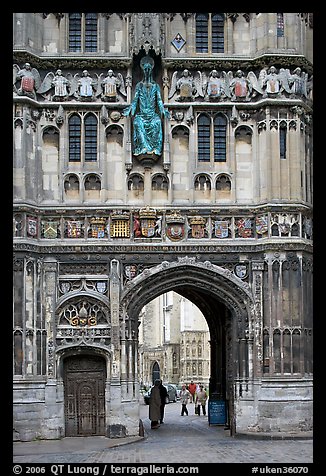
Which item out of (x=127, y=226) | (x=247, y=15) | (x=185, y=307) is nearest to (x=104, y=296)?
(x=127, y=226)

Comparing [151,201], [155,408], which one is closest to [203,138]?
[151,201]

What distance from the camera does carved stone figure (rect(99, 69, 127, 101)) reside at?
32594 millimetres

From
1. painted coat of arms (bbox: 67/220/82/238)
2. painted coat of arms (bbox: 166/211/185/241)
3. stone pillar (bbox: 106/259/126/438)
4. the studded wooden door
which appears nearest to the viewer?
stone pillar (bbox: 106/259/126/438)

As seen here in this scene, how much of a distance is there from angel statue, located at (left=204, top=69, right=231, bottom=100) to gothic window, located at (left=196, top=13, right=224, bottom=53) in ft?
3.18

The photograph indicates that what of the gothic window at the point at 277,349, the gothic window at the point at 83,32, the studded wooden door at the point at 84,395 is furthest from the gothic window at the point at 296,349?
the gothic window at the point at 83,32

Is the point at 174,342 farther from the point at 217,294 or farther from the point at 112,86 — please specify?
the point at 112,86

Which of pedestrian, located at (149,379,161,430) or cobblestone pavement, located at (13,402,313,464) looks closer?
cobblestone pavement, located at (13,402,313,464)

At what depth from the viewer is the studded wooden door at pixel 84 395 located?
3192 cm

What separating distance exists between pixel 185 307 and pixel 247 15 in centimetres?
4563

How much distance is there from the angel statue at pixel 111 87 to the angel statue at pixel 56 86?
3.64ft

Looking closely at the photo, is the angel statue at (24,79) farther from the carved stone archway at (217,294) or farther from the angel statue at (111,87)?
the carved stone archway at (217,294)

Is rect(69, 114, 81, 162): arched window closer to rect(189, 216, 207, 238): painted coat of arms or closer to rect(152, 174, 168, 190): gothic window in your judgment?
rect(152, 174, 168, 190): gothic window

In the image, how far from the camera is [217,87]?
3281 centimetres

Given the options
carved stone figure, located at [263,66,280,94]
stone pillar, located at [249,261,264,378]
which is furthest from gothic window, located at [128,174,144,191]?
carved stone figure, located at [263,66,280,94]
